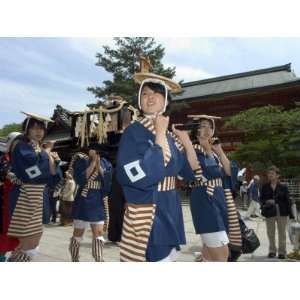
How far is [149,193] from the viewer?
2.13 meters

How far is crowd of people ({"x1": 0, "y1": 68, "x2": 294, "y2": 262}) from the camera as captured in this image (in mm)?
2125

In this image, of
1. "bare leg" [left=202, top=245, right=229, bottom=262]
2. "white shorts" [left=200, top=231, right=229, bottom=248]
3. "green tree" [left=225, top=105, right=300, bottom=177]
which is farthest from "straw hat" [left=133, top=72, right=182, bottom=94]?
"green tree" [left=225, top=105, right=300, bottom=177]

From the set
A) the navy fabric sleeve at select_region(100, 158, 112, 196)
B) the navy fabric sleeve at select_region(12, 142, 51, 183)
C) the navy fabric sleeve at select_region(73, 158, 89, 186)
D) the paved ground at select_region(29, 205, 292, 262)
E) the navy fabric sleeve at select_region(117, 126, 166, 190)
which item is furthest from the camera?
the paved ground at select_region(29, 205, 292, 262)

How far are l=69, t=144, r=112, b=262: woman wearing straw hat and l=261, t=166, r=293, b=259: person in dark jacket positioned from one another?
3093mm

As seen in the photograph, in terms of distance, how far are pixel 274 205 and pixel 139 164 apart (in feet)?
15.8

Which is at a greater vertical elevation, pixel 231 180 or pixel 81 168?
pixel 81 168

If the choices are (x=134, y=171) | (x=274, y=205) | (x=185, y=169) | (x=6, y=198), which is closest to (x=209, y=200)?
(x=185, y=169)

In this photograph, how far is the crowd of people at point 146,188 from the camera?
2.12 meters

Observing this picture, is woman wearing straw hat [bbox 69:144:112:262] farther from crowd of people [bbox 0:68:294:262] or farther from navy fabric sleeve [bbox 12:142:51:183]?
navy fabric sleeve [bbox 12:142:51:183]

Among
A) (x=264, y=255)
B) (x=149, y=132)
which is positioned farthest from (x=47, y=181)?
(x=264, y=255)

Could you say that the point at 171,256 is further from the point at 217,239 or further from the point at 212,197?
the point at 212,197

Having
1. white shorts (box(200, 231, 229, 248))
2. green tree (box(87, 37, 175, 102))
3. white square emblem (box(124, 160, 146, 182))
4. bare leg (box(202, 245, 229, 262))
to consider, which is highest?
green tree (box(87, 37, 175, 102))

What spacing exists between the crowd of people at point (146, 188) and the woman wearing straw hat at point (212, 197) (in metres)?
0.01

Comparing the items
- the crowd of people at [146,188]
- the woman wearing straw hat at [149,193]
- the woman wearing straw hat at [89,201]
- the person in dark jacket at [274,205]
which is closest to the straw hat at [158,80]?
the crowd of people at [146,188]
